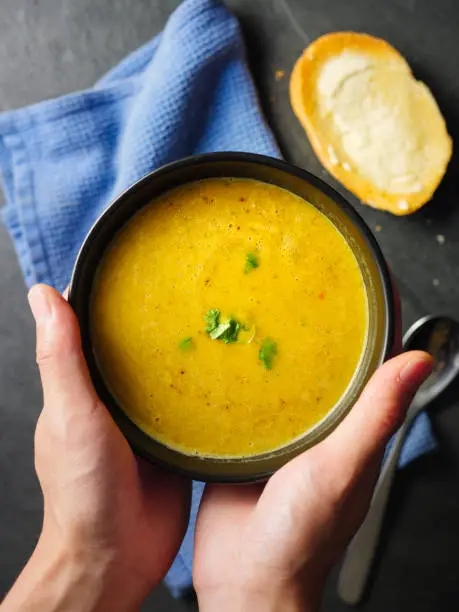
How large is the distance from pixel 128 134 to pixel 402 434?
2.78ft

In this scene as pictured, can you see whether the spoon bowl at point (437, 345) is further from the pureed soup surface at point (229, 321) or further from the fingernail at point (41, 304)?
the fingernail at point (41, 304)

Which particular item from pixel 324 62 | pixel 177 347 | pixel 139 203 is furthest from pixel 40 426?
pixel 324 62

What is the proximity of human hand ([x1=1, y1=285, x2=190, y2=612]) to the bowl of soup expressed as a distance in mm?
51

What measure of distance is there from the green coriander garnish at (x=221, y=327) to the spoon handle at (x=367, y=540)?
0.54 meters

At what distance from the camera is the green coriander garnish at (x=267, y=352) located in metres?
1.05

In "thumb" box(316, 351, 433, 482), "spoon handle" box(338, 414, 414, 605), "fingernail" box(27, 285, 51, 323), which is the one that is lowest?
"spoon handle" box(338, 414, 414, 605)

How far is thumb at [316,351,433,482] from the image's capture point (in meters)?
0.96

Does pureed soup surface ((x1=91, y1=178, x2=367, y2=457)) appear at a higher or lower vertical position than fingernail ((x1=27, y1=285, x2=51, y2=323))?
lower

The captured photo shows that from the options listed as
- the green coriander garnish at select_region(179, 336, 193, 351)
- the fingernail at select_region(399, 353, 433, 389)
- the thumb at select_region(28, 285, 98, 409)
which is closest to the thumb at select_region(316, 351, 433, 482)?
the fingernail at select_region(399, 353, 433, 389)

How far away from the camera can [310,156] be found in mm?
1465

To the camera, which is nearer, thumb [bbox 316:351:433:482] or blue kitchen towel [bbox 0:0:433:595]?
thumb [bbox 316:351:433:482]

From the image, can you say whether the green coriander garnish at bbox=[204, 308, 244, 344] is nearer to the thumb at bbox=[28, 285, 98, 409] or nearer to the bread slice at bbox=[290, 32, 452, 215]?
the thumb at bbox=[28, 285, 98, 409]

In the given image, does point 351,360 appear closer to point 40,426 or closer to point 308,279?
point 308,279

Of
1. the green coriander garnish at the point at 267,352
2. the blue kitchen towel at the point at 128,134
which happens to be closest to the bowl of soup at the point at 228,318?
the green coriander garnish at the point at 267,352
